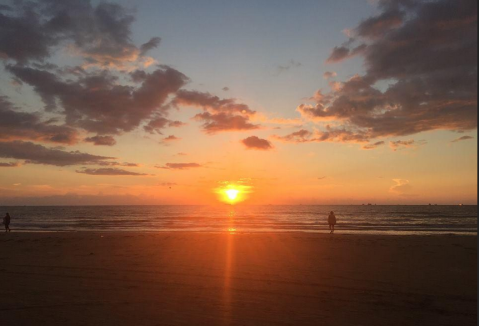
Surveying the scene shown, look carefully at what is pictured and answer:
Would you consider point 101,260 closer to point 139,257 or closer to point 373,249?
point 139,257

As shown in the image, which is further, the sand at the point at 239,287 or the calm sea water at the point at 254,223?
the calm sea water at the point at 254,223

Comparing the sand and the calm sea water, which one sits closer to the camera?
the sand

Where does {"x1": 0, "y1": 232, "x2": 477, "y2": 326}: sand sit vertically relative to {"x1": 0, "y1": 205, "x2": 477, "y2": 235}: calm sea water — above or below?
above

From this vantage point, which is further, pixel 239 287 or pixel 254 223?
pixel 254 223

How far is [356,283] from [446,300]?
2.54m

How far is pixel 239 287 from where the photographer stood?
→ 10.3 meters

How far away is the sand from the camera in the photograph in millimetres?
7801

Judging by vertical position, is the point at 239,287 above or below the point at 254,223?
above

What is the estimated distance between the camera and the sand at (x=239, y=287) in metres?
7.80

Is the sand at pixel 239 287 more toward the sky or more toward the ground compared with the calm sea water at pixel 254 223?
more toward the sky

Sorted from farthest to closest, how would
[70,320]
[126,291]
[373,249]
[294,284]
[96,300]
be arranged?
1. [373,249]
2. [294,284]
3. [126,291]
4. [96,300]
5. [70,320]

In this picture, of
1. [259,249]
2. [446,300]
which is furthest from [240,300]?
[259,249]

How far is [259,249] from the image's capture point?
61.0 feet

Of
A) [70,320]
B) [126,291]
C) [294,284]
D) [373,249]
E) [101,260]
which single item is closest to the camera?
[70,320]
